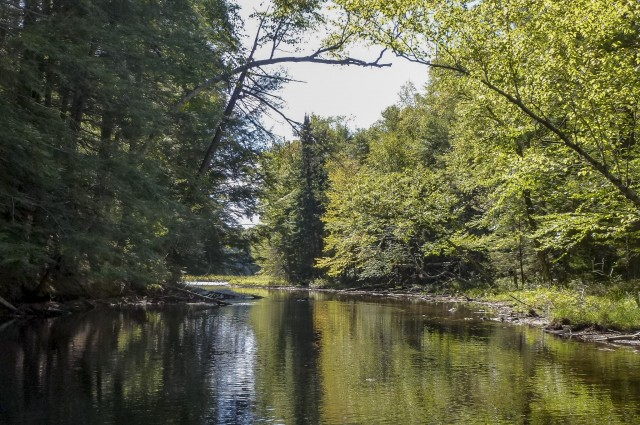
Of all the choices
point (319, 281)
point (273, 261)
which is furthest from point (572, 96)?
point (273, 261)

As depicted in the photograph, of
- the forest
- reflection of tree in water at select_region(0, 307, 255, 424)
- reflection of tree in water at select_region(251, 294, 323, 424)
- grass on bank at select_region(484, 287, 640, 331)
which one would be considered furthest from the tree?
reflection of tree in water at select_region(0, 307, 255, 424)

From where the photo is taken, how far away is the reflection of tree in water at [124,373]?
8.75 m

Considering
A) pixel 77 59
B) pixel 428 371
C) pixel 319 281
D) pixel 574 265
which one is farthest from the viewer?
pixel 319 281

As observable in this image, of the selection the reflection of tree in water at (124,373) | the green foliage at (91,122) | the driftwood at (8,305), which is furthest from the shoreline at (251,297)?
the reflection of tree in water at (124,373)

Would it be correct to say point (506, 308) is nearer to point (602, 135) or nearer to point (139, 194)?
point (602, 135)

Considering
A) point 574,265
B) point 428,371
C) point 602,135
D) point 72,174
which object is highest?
point 602,135

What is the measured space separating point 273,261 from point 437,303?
32.7 metres

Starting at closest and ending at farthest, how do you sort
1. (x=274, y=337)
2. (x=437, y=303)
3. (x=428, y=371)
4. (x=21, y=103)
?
(x=428, y=371), (x=21, y=103), (x=274, y=337), (x=437, y=303)

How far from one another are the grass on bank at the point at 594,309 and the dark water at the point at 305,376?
1352 mm

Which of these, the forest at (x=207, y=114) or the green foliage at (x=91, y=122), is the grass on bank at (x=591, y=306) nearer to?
the forest at (x=207, y=114)

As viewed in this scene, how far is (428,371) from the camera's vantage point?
12.3 m

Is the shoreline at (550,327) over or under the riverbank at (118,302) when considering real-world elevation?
under

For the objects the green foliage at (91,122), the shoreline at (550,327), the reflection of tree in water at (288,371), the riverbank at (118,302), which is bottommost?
the reflection of tree in water at (288,371)

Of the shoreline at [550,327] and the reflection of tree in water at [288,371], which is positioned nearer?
the reflection of tree in water at [288,371]
